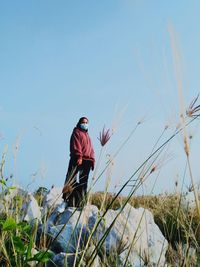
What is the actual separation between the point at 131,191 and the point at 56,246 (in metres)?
2.66

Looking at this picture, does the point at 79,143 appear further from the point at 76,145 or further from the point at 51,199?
the point at 51,199

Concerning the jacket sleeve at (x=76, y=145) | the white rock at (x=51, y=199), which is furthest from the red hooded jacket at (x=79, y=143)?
the white rock at (x=51, y=199)

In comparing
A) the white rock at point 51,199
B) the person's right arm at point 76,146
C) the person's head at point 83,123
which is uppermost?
the person's head at point 83,123

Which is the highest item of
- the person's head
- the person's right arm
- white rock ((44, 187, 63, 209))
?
the person's head

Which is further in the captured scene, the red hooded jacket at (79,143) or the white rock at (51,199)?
the red hooded jacket at (79,143)

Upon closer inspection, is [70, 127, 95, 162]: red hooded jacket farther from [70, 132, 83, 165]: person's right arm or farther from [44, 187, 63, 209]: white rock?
[44, 187, 63, 209]: white rock

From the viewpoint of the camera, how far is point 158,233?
4750 millimetres

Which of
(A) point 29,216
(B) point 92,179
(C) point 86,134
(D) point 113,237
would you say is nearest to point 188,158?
(B) point 92,179

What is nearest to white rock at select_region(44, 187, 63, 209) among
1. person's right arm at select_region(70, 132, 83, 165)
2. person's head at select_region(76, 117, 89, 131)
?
person's right arm at select_region(70, 132, 83, 165)

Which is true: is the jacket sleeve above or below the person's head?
below

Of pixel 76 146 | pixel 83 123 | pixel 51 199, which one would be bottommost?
pixel 51 199

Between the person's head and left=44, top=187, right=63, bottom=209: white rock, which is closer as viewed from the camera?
left=44, top=187, right=63, bottom=209: white rock

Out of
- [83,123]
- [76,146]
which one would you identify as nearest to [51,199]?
[76,146]

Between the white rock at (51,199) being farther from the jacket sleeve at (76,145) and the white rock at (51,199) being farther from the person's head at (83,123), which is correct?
the person's head at (83,123)
